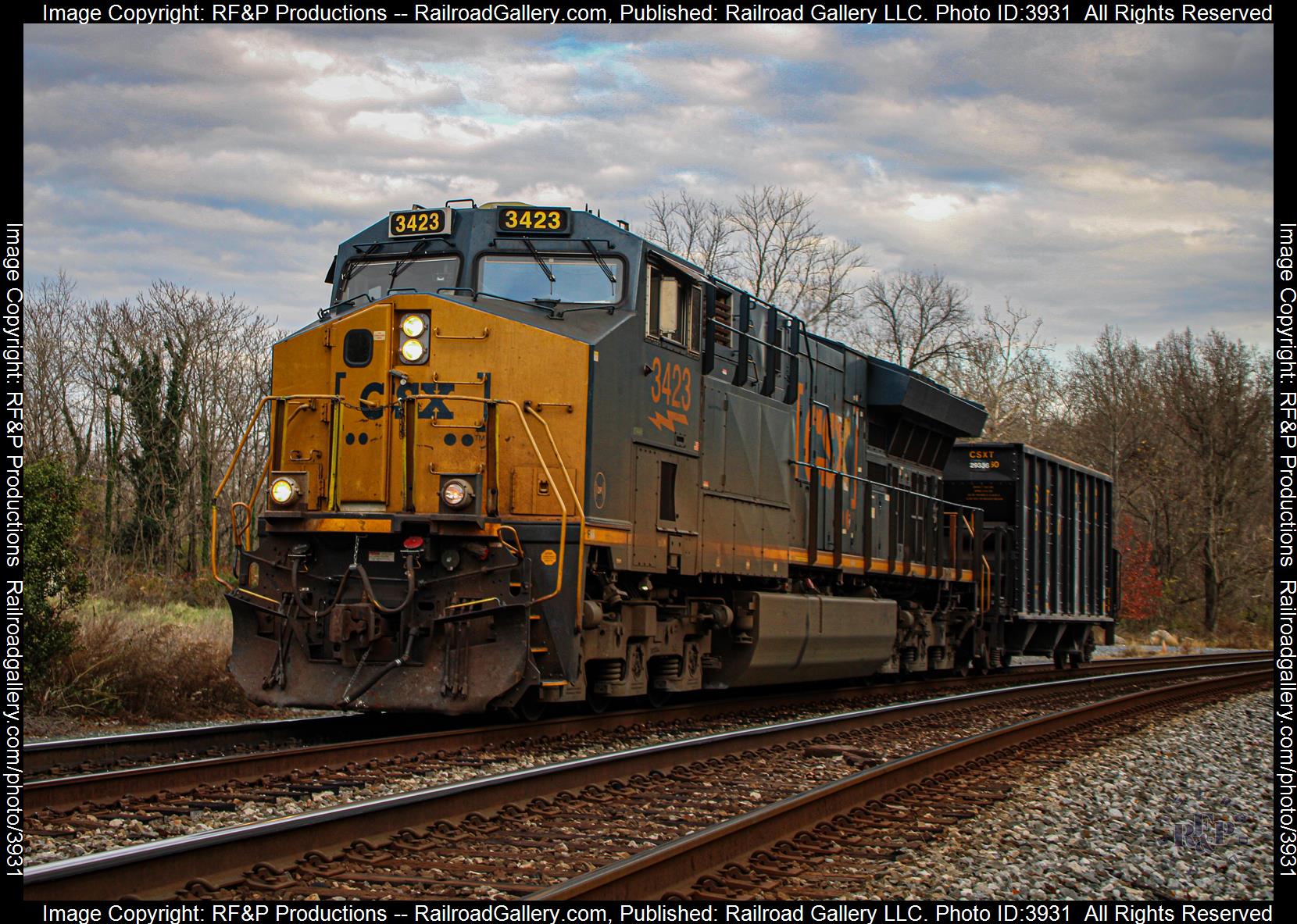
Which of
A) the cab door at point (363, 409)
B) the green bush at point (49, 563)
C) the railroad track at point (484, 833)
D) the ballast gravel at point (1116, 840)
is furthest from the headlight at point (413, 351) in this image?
the ballast gravel at point (1116, 840)

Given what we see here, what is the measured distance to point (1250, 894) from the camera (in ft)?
17.7

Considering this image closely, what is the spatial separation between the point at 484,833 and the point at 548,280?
5.09m

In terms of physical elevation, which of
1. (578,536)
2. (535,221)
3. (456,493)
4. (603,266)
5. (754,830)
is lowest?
(754,830)

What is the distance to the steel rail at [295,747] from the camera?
6336mm

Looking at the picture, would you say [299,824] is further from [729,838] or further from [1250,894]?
[1250,894]

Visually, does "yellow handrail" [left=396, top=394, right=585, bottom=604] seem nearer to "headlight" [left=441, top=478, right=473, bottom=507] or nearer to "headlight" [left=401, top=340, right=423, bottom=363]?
"headlight" [left=401, top=340, right=423, bottom=363]

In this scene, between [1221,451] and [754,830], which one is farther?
[1221,451]

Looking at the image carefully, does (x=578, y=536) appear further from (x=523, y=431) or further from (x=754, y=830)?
(x=754, y=830)

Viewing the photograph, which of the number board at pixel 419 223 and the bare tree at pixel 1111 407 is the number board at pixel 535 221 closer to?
the number board at pixel 419 223

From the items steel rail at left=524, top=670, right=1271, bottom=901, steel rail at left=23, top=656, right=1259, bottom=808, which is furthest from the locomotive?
steel rail at left=524, top=670, right=1271, bottom=901

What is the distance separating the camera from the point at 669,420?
33.8ft

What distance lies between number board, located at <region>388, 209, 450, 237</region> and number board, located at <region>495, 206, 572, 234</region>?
0.43m

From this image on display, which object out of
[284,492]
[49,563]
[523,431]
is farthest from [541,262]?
[49,563]
